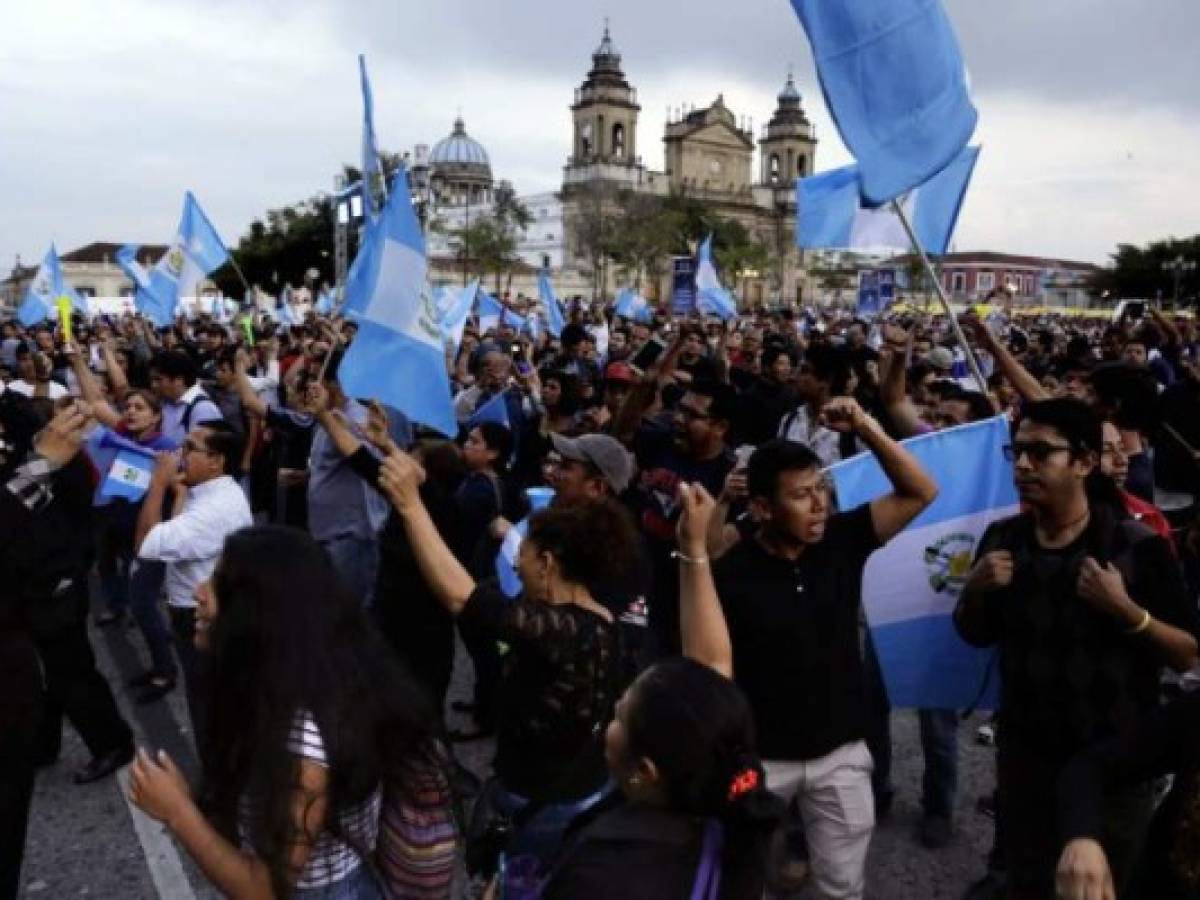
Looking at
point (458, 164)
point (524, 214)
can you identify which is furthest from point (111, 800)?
point (458, 164)

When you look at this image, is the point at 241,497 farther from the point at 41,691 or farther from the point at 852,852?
the point at 852,852

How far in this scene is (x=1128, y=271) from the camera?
273 feet

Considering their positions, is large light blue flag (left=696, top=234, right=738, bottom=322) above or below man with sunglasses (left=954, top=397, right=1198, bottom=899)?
above

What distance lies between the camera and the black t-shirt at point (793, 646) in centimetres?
313

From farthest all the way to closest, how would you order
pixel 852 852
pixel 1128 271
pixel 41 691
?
pixel 1128 271 < pixel 41 691 < pixel 852 852

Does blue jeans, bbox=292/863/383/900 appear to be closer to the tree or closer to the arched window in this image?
the tree

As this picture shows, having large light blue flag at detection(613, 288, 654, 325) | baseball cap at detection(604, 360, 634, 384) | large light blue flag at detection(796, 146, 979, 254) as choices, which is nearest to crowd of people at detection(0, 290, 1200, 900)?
baseball cap at detection(604, 360, 634, 384)

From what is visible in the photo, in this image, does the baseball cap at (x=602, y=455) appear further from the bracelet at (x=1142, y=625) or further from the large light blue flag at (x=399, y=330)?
the bracelet at (x=1142, y=625)

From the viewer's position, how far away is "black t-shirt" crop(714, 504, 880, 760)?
123 inches

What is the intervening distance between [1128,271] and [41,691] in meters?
90.3

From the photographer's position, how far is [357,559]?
5449 millimetres

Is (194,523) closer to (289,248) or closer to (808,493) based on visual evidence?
(808,493)

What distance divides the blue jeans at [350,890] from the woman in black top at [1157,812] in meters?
1.33

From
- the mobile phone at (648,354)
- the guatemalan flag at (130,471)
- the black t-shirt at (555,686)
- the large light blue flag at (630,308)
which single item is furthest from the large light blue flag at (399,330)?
the large light blue flag at (630,308)
